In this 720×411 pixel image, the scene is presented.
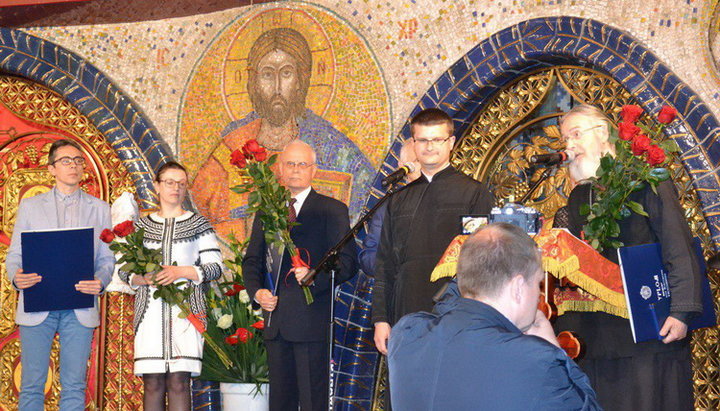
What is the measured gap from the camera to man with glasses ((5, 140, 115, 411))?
228 inches

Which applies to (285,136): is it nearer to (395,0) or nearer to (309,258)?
(395,0)

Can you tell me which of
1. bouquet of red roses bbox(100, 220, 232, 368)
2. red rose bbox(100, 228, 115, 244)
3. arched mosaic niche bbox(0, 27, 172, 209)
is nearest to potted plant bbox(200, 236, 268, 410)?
bouquet of red roses bbox(100, 220, 232, 368)

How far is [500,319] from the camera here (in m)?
2.33

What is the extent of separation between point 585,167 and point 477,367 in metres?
2.09

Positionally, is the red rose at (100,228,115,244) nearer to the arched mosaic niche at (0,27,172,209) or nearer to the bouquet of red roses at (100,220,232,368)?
the bouquet of red roses at (100,220,232,368)

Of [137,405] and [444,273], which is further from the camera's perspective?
[137,405]

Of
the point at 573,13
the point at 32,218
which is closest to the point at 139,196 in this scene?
the point at 32,218

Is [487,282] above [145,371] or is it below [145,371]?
above

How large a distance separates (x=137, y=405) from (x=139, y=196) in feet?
5.10

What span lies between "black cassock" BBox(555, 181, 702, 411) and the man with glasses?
10.4ft

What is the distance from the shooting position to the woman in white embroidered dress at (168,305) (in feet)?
18.1

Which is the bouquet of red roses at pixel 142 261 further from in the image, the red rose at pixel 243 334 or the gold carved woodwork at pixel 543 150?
the gold carved woodwork at pixel 543 150

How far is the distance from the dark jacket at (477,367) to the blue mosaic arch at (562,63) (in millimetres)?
2625

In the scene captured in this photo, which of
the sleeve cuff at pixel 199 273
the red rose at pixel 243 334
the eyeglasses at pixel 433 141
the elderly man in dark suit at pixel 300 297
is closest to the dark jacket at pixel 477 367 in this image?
the eyeglasses at pixel 433 141
